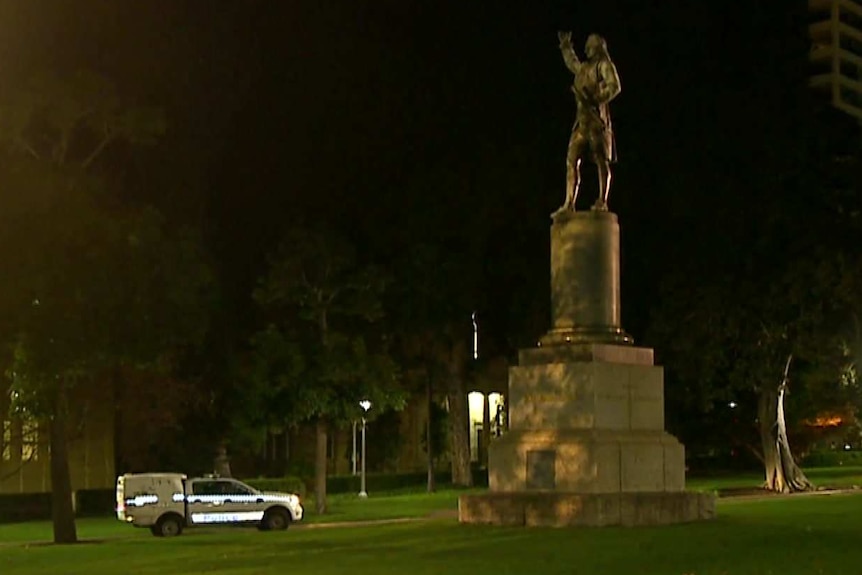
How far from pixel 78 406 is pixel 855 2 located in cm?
10321

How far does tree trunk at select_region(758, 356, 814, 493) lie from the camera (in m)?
49.4

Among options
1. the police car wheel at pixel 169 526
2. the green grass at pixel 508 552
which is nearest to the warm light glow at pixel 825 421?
the police car wheel at pixel 169 526

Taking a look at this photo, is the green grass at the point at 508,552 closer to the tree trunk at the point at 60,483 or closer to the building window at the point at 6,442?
the tree trunk at the point at 60,483

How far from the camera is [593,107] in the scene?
2639cm

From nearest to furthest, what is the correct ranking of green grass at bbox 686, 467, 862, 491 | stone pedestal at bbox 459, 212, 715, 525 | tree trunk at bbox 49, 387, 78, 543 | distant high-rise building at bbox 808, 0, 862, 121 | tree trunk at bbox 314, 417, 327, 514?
stone pedestal at bbox 459, 212, 715, 525, tree trunk at bbox 49, 387, 78, 543, tree trunk at bbox 314, 417, 327, 514, green grass at bbox 686, 467, 862, 491, distant high-rise building at bbox 808, 0, 862, 121

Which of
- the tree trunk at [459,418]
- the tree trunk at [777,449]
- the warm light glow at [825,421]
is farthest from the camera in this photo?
the warm light glow at [825,421]

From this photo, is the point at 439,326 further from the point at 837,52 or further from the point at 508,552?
the point at 837,52

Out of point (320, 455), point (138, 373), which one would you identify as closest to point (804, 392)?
point (320, 455)

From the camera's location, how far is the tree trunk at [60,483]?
106ft

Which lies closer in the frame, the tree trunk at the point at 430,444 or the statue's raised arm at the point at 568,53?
the statue's raised arm at the point at 568,53

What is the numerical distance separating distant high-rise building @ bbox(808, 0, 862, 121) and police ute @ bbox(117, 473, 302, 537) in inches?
3715

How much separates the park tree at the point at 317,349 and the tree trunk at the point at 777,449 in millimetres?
15092

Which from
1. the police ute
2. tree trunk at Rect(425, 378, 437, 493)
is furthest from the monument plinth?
tree trunk at Rect(425, 378, 437, 493)

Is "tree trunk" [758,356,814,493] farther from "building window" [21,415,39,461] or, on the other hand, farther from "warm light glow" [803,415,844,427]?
"building window" [21,415,39,461]
